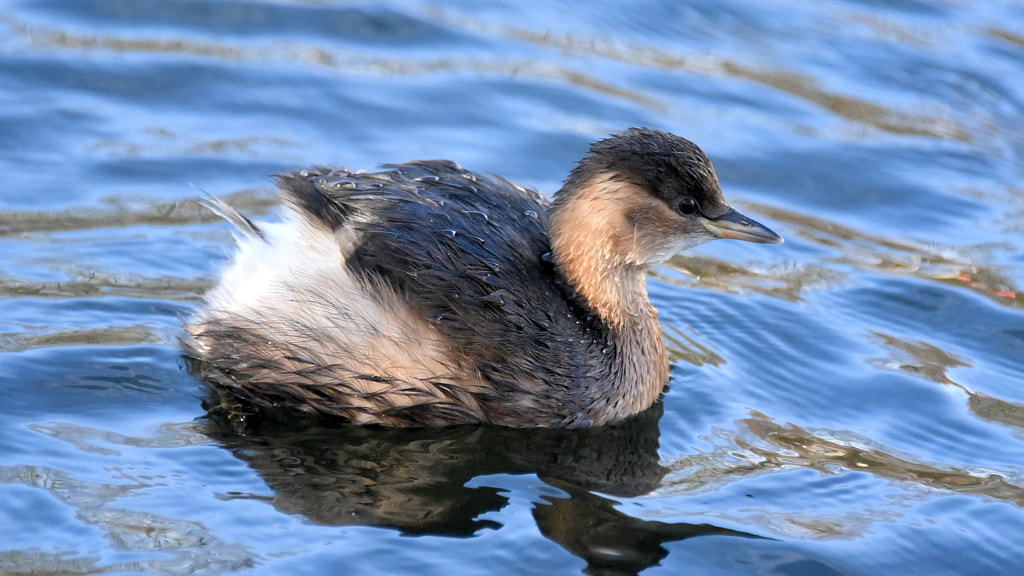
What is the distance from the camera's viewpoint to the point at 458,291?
542 cm

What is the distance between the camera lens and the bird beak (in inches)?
236

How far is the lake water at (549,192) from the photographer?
500 centimetres

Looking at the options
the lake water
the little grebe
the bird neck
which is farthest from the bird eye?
the lake water

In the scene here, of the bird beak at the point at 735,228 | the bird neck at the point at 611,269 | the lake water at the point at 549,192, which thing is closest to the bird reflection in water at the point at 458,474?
the lake water at the point at 549,192

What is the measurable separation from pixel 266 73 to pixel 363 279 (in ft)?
13.5

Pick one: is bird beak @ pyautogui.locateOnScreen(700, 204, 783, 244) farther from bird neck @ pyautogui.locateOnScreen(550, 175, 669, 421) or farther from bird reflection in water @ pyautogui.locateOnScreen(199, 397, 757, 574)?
bird reflection in water @ pyautogui.locateOnScreen(199, 397, 757, 574)

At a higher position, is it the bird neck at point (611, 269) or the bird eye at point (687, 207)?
the bird eye at point (687, 207)

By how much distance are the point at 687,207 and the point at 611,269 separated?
0.44m

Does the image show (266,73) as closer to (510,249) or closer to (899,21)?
(510,249)

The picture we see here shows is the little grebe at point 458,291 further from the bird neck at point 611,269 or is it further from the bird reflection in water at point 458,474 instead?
the bird reflection in water at point 458,474

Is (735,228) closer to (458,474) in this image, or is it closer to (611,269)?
(611,269)

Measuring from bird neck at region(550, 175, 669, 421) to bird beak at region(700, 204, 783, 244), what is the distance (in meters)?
0.36

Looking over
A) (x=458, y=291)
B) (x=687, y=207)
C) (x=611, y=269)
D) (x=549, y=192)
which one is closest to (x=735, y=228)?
(x=687, y=207)

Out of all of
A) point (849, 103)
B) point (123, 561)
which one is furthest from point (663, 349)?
point (849, 103)
